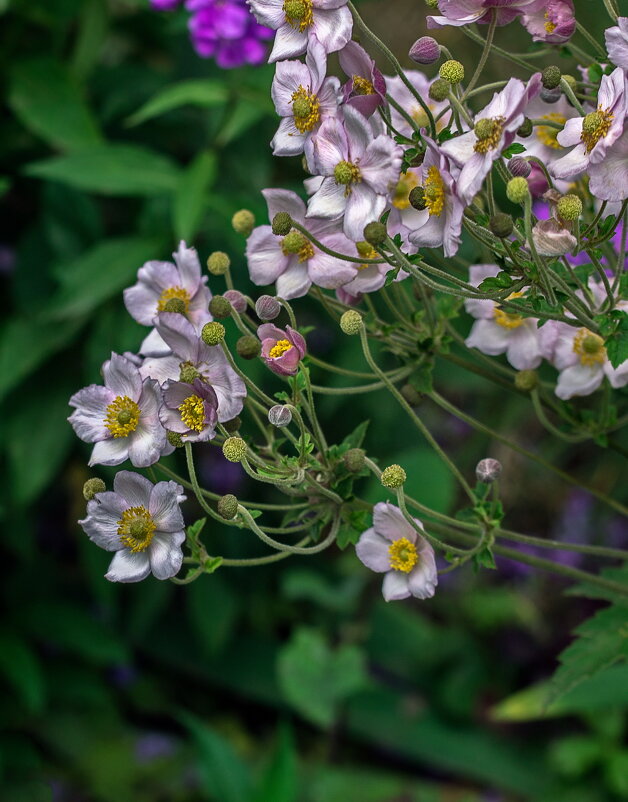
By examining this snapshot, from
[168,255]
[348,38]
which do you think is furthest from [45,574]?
[348,38]

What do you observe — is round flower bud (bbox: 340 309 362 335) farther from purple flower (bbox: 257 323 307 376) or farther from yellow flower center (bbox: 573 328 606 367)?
yellow flower center (bbox: 573 328 606 367)

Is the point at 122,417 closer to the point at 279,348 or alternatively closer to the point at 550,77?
the point at 279,348

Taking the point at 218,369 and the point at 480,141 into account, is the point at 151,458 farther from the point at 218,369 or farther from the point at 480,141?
the point at 480,141

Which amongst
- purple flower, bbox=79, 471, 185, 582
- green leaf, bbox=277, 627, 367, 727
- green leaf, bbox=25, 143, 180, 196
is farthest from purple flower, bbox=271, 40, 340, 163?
green leaf, bbox=277, 627, 367, 727

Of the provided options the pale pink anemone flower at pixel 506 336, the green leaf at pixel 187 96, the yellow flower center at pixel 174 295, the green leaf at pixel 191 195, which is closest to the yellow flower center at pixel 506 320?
the pale pink anemone flower at pixel 506 336

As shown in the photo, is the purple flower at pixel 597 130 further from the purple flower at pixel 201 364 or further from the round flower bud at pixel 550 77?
the purple flower at pixel 201 364
